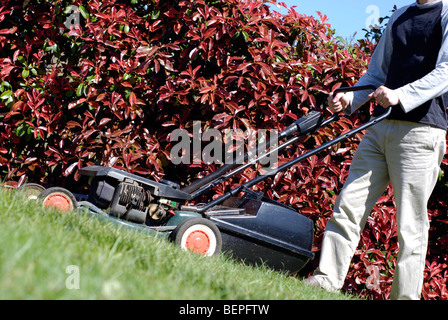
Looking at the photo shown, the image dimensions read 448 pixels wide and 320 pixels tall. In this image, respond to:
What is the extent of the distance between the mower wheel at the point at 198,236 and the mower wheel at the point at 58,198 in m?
0.69

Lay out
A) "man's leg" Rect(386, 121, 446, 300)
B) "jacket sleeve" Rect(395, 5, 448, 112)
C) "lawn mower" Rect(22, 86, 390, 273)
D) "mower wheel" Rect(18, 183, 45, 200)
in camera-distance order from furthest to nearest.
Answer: "mower wheel" Rect(18, 183, 45, 200) < "lawn mower" Rect(22, 86, 390, 273) < "man's leg" Rect(386, 121, 446, 300) < "jacket sleeve" Rect(395, 5, 448, 112)

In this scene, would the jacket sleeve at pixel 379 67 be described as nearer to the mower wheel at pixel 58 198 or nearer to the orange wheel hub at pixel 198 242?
the orange wheel hub at pixel 198 242

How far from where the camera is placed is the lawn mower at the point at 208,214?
2982mm

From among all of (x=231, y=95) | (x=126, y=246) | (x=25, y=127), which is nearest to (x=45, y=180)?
(x=25, y=127)

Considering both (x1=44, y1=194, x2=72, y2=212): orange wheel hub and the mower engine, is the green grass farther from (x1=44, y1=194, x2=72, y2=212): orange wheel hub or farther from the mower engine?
the mower engine

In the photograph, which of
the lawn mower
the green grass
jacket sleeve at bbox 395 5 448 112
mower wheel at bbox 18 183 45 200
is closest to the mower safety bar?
the lawn mower

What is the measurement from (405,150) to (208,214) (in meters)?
1.27

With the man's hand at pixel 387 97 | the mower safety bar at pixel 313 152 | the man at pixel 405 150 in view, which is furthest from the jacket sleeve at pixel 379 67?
the man's hand at pixel 387 97

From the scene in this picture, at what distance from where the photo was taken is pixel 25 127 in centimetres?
400

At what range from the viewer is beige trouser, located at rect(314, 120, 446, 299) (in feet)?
9.37

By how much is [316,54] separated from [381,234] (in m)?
1.56

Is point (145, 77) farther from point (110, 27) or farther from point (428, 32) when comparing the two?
point (428, 32)

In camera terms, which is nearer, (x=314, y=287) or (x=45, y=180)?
(x=314, y=287)
